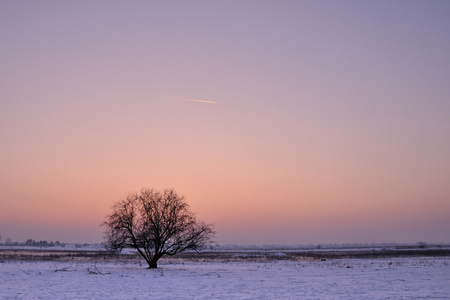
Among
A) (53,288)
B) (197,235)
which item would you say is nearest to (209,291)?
(53,288)

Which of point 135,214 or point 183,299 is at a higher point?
point 135,214

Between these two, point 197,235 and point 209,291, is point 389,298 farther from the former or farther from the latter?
point 197,235

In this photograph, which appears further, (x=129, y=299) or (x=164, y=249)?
(x=164, y=249)

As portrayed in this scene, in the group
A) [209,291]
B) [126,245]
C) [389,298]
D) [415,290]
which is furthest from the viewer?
[126,245]

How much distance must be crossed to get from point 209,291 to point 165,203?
71.8 ft

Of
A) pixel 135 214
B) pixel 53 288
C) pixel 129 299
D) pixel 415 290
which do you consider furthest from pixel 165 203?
pixel 415 290

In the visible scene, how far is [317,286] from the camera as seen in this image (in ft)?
77.9

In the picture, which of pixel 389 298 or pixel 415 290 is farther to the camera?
pixel 415 290

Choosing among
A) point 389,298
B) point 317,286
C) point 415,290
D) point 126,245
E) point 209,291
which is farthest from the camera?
point 126,245

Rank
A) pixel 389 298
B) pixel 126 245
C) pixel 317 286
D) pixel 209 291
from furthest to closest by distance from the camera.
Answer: pixel 126 245 < pixel 317 286 < pixel 209 291 < pixel 389 298

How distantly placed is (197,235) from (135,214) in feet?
22.4

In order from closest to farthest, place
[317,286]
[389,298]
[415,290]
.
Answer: [389,298]
[415,290]
[317,286]

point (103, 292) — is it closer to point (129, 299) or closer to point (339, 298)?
point (129, 299)

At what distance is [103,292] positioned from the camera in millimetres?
20953
